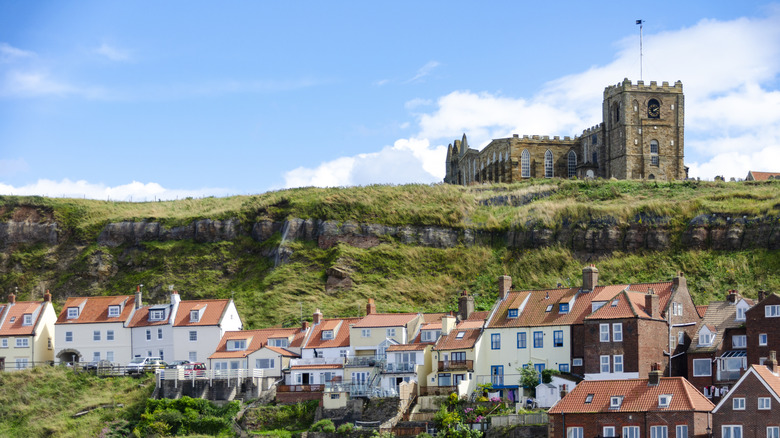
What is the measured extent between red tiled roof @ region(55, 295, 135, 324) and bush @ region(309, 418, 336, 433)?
A: 23.3 metres

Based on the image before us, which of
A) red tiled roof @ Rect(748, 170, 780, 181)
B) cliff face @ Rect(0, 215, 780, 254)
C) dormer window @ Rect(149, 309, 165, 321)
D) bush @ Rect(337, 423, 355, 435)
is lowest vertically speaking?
bush @ Rect(337, 423, 355, 435)

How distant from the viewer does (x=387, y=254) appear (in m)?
106

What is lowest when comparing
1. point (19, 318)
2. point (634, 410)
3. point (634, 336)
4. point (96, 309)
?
point (634, 410)

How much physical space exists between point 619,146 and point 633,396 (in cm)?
6506

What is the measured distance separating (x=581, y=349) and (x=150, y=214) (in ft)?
192

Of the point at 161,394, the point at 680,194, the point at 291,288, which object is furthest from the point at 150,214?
the point at 680,194

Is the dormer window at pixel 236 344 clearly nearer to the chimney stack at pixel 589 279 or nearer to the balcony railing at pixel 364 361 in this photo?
the balcony railing at pixel 364 361

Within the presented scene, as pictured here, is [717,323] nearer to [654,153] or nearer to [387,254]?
[387,254]

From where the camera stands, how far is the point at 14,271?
114312mm

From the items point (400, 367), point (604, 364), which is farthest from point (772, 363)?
point (400, 367)

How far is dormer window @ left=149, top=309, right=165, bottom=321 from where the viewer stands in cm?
8900

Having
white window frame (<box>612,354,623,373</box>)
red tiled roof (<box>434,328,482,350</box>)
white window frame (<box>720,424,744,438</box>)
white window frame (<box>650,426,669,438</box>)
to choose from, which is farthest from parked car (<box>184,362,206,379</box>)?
white window frame (<box>720,424,744,438</box>)

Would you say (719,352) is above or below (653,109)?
below

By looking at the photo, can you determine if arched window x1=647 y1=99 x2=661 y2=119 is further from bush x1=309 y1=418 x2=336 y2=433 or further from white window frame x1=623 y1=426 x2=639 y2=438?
white window frame x1=623 y1=426 x2=639 y2=438
